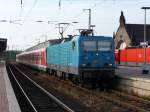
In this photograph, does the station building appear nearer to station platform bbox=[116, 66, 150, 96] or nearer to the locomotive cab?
the locomotive cab

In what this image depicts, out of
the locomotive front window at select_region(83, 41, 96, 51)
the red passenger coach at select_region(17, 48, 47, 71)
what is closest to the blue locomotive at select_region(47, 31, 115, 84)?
the locomotive front window at select_region(83, 41, 96, 51)

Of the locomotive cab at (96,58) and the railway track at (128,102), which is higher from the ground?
the locomotive cab at (96,58)

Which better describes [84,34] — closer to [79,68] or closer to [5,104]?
[79,68]

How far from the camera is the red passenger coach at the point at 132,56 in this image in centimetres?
5909

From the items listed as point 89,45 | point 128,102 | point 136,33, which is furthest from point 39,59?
point 136,33

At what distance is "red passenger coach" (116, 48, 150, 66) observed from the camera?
59.1 metres

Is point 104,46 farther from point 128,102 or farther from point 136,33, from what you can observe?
point 136,33

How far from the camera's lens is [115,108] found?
54.4 ft

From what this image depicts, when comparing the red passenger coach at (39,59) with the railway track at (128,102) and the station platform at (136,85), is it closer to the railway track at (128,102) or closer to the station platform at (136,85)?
the station platform at (136,85)

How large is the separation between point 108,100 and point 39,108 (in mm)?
3568

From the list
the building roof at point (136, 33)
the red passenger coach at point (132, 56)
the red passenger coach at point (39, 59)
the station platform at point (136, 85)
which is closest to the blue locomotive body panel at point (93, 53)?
the station platform at point (136, 85)

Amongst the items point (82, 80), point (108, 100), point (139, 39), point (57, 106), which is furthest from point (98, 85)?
point (139, 39)

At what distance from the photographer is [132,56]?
63938 millimetres

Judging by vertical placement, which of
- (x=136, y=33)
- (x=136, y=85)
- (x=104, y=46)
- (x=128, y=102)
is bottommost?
(x=128, y=102)
